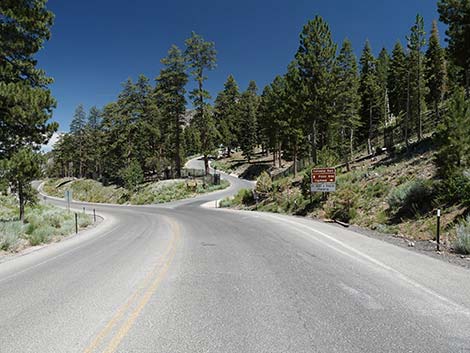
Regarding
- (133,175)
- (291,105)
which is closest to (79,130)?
(133,175)

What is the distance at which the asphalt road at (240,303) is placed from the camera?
12.0ft

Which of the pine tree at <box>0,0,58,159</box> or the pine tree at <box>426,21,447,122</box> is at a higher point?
the pine tree at <box>426,21,447,122</box>

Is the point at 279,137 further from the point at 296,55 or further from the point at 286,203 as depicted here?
the point at 286,203

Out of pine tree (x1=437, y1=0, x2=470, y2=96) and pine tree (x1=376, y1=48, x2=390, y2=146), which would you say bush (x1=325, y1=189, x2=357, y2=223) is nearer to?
pine tree (x1=437, y1=0, x2=470, y2=96)

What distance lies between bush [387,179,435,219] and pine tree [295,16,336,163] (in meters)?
14.1

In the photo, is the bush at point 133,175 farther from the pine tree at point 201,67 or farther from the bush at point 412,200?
the bush at point 412,200

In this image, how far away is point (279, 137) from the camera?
46094 mm

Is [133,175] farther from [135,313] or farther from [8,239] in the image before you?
[135,313]

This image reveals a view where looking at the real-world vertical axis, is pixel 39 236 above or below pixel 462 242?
below

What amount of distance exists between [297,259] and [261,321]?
3.85m

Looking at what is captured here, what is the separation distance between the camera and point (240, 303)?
4.84 meters

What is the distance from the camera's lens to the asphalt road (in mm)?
3666

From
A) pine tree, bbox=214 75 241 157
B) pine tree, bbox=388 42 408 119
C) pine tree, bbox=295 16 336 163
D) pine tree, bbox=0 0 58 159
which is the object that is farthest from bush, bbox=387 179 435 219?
pine tree, bbox=214 75 241 157

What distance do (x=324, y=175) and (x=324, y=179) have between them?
0.27m
